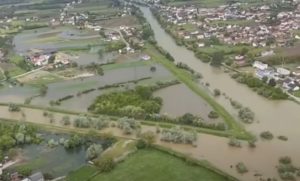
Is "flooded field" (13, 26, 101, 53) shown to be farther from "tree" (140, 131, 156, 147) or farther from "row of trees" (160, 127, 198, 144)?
"row of trees" (160, 127, 198, 144)

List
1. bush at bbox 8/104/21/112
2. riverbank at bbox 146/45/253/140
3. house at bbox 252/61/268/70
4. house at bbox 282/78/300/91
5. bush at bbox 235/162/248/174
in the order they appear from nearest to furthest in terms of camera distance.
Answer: bush at bbox 235/162/248/174, riverbank at bbox 146/45/253/140, bush at bbox 8/104/21/112, house at bbox 282/78/300/91, house at bbox 252/61/268/70

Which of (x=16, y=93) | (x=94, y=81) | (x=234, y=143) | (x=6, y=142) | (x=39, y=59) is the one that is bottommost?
(x=16, y=93)

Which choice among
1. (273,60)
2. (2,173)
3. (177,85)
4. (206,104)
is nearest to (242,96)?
(206,104)

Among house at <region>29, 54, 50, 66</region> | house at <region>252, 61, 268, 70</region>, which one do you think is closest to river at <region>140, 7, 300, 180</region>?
house at <region>252, 61, 268, 70</region>

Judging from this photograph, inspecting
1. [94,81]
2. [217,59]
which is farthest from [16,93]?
[217,59]

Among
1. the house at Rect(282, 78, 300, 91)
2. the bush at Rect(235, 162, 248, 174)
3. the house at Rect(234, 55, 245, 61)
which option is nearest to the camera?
the bush at Rect(235, 162, 248, 174)

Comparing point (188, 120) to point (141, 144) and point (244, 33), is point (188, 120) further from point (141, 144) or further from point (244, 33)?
point (244, 33)
